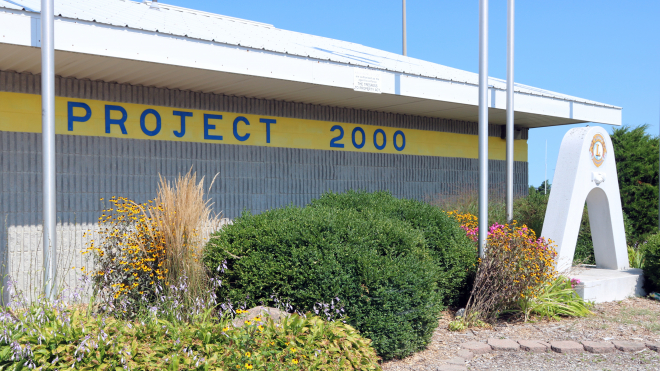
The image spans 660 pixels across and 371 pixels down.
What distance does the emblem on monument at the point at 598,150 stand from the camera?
8.17 metres

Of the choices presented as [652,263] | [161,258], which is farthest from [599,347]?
[161,258]

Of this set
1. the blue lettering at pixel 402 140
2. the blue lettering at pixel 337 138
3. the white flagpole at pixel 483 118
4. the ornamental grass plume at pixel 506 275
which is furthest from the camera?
the blue lettering at pixel 402 140

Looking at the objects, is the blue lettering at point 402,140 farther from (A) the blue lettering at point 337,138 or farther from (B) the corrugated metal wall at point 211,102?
(A) the blue lettering at point 337,138

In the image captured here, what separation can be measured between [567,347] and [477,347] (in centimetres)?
88

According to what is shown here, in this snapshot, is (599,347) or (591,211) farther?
(591,211)

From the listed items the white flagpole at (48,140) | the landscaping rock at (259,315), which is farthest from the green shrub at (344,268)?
the white flagpole at (48,140)

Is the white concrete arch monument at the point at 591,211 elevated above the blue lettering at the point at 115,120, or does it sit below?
below

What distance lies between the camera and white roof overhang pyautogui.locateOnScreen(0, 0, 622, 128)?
5.82 m

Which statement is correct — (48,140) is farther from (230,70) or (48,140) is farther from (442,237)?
(442,237)

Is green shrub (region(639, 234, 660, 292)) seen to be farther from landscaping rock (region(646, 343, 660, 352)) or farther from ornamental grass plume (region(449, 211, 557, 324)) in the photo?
landscaping rock (region(646, 343, 660, 352))

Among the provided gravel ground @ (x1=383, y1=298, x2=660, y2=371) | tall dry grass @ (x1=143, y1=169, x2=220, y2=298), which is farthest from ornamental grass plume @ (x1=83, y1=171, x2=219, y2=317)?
gravel ground @ (x1=383, y1=298, x2=660, y2=371)

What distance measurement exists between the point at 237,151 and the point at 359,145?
2.44 meters

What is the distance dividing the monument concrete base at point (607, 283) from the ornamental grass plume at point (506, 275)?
1233 millimetres

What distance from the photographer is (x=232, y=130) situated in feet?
28.3
